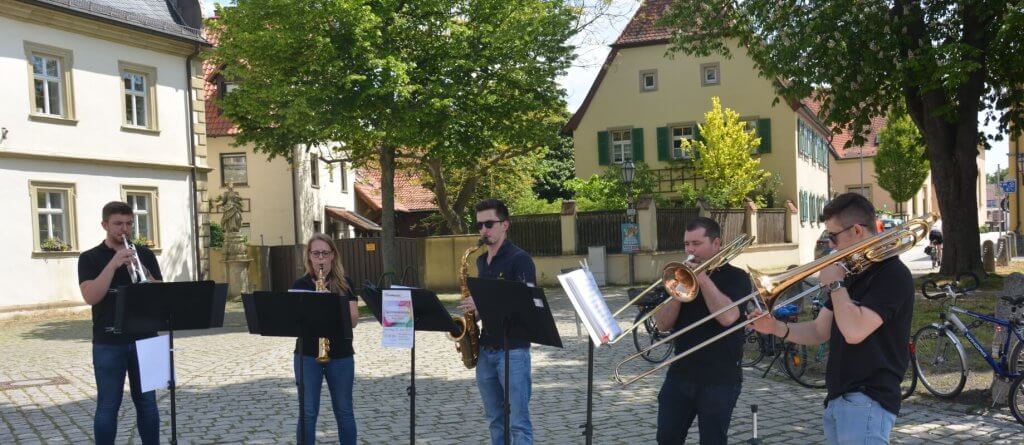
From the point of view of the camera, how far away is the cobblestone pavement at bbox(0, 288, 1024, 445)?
7.26 meters

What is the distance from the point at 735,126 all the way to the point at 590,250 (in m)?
8.74

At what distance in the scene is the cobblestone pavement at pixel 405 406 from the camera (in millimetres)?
7258

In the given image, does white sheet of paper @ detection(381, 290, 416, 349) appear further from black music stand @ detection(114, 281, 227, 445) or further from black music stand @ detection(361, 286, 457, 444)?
black music stand @ detection(114, 281, 227, 445)

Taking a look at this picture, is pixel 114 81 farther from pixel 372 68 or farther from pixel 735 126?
pixel 735 126

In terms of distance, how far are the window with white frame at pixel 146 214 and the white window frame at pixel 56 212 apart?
191 centimetres

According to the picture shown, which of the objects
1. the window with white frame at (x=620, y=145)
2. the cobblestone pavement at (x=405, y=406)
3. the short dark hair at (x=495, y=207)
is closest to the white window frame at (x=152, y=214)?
the cobblestone pavement at (x=405, y=406)

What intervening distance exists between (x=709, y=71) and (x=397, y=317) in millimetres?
28794

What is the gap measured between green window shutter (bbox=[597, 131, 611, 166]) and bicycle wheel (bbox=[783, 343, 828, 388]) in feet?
78.8

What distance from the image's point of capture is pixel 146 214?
2288cm

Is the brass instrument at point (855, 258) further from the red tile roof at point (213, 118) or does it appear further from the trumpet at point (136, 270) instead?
the red tile roof at point (213, 118)

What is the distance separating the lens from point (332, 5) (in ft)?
58.6

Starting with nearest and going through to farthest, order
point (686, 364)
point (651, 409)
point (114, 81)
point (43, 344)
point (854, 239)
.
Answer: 1. point (854, 239)
2. point (686, 364)
3. point (651, 409)
4. point (43, 344)
5. point (114, 81)

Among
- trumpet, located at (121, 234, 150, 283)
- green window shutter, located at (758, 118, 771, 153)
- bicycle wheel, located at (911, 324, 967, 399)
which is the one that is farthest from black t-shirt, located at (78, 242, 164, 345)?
green window shutter, located at (758, 118, 771, 153)

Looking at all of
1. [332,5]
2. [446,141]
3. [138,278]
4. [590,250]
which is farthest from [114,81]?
[138,278]
